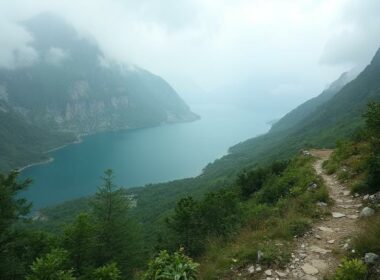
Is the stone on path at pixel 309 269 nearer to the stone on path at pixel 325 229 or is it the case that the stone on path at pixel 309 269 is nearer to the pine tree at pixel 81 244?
the stone on path at pixel 325 229

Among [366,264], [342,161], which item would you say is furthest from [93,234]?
[366,264]

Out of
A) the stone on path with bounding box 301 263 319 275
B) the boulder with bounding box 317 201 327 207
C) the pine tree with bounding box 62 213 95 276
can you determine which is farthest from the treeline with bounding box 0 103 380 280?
the stone on path with bounding box 301 263 319 275

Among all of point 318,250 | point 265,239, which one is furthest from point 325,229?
point 265,239

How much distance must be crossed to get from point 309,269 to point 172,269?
3779 mm

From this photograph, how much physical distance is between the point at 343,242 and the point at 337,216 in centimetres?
247

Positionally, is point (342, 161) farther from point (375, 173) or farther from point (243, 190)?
point (243, 190)

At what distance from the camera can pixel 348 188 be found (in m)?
16.9

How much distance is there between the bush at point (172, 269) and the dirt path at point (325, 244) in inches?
90.7

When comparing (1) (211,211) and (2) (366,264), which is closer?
(2) (366,264)

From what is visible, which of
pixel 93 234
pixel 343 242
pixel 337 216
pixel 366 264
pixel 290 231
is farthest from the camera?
pixel 93 234

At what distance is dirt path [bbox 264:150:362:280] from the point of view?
9953mm

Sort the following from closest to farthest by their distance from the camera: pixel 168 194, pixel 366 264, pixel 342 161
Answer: pixel 366 264, pixel 342 161, pixel 168 194

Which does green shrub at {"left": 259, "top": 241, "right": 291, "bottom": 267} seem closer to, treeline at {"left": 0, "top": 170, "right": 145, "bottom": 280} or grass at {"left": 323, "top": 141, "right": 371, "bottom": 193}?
grass at {"left": 323, "top": 141, "right": 371, "bottom": 193}

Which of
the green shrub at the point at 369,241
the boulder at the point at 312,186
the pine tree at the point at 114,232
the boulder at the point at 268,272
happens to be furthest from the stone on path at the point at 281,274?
the pine tree at the point at 114,232
